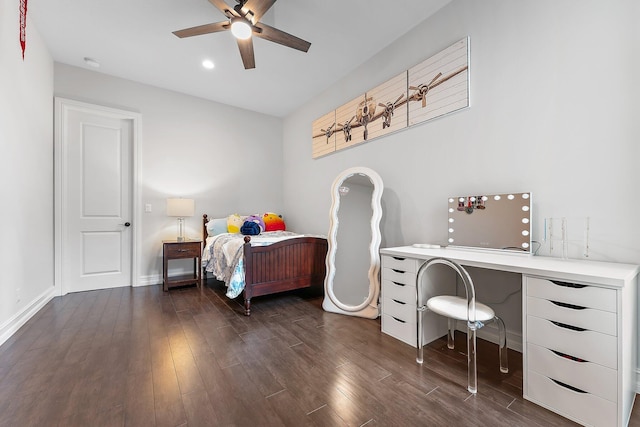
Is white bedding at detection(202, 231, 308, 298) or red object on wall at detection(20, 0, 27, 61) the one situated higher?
red object on wall at detection(20, 0, 27, 61)

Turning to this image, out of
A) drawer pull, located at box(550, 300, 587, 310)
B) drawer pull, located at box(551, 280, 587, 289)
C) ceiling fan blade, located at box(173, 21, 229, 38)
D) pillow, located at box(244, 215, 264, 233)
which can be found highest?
ceiling fan blade, located at box(173, 21, 229, 38)

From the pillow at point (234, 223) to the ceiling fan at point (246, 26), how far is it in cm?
232

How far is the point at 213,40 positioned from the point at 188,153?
1.80 metres

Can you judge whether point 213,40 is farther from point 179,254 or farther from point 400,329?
point 400,329

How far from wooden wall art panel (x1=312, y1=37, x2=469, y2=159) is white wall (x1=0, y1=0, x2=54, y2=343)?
3.13 m

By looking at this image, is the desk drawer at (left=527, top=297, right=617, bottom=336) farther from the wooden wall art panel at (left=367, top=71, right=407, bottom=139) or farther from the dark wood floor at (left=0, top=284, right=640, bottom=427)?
the wooden wall art panel at (left=367, top=71, right=407, bottom=139)

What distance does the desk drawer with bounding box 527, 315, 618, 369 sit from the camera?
1173 millimetres

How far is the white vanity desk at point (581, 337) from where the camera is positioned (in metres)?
1.17

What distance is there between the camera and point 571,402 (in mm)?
1268

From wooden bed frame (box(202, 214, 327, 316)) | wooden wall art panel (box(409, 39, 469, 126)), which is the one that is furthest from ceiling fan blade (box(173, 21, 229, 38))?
wooden bed frame (box(202, 214, 327, 316))

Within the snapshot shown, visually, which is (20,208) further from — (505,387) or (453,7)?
(453,7)

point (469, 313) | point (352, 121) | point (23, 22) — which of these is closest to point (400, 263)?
point (469, 313)

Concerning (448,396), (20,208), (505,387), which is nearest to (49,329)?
(20,208)

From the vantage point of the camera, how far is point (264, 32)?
2311 millimetres
